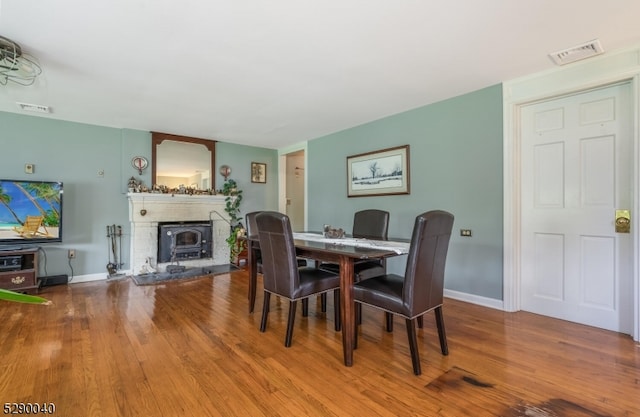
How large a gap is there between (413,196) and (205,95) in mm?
2680

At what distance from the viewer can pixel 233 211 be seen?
→ 568 cm

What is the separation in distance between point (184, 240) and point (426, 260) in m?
4.35

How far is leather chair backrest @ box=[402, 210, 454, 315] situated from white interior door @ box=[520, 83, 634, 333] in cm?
151

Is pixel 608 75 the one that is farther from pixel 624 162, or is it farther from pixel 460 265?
pixel 460 265

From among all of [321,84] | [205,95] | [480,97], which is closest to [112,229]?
[205,95]

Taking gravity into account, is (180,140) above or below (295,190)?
above

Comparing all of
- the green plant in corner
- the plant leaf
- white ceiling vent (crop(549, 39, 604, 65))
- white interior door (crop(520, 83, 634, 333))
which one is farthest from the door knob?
the green plant in corner

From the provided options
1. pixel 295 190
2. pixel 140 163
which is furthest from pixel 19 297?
pixel 295 190

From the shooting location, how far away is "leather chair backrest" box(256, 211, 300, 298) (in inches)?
88.5

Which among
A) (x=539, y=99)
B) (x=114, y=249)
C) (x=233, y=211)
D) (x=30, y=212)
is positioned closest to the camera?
(x=539, y=99)

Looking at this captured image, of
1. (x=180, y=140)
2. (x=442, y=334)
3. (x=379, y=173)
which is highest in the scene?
(x=180, y=140)

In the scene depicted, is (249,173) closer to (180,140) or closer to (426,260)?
(180,140)

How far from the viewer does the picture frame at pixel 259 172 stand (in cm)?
598

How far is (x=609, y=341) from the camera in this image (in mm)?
2311
